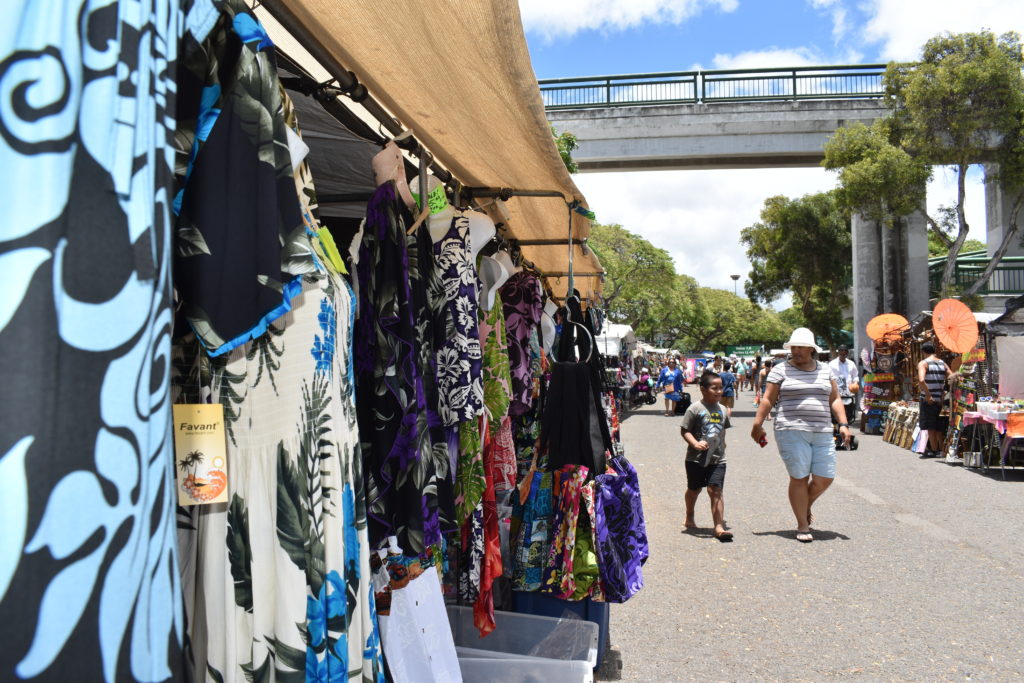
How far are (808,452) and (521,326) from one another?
3894 millimetres

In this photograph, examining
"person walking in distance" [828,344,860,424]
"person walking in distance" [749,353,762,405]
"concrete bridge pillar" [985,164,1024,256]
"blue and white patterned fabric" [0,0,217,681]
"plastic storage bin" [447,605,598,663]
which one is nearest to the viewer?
"blue and white patterned fabric" [0,0,217,681]

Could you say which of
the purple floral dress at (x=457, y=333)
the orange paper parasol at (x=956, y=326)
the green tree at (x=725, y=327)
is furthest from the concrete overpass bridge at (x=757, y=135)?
the green tree at (x=725, y=327)

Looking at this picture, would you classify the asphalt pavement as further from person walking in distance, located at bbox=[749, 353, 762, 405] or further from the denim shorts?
person walking in distance, located at bbox=[749, 353, 762, 405]

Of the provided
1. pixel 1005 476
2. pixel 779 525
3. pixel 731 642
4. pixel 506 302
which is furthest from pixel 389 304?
pixel 1005 476

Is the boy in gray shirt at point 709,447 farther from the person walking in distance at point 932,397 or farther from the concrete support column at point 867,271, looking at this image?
the concrete support column at point 867,271

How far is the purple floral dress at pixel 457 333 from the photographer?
100 inches

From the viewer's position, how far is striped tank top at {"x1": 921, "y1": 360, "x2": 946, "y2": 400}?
11883 mm

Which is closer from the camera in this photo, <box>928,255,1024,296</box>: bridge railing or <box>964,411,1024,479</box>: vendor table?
<box>964,411,1024,479</box>: vendor table

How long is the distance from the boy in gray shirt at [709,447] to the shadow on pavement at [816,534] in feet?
1.48

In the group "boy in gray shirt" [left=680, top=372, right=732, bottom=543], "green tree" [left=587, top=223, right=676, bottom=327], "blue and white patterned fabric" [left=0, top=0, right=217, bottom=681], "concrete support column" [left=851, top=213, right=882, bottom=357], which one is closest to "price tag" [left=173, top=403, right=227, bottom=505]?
"blue and white patterned fabric" [left=0, top=0, right=217, bottom=681]

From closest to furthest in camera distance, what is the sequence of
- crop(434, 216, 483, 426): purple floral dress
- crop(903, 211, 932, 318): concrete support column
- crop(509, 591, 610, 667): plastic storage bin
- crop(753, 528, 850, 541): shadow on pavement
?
crop(434, 216, 483, 426): purple floral dress < crop(509, 591, 610, 667): plastic storage bin < crop(753, 528, 850, 541): shadow on pavement < crop(903, 211, 932, 318): concrete support column

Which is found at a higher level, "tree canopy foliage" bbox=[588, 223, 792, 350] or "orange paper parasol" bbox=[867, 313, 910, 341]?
"tree canopy foliage" bbox=[588, 223, 792, 350]

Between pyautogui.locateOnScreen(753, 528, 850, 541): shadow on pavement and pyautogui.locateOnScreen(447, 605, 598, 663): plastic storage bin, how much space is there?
3911mm

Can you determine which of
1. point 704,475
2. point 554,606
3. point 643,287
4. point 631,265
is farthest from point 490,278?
point 643,287
